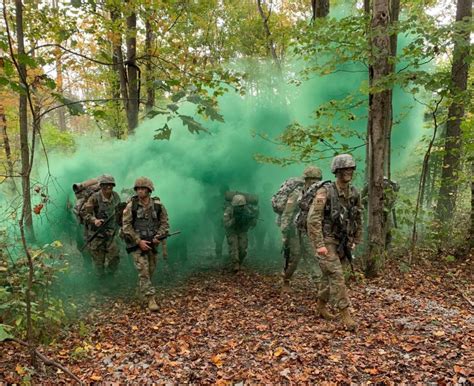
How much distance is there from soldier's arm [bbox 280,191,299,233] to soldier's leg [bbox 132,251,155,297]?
2.54 metres

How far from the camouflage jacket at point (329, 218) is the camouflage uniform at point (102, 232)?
15.0 ft

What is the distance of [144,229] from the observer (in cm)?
726

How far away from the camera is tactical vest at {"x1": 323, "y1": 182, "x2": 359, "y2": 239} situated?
5637mm

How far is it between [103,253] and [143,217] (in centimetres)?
187

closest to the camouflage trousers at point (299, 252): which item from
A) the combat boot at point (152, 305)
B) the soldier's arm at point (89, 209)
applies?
the combat boot at point (152, 305)

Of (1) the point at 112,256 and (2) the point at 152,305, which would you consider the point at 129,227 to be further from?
(1) the point at 112,256

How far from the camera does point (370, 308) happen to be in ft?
20.4

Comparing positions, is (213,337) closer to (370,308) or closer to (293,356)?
(293,356)

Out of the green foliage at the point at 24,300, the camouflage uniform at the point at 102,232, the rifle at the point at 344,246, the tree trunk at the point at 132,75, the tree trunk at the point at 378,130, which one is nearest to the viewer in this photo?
the green foliage at the point at 24,300

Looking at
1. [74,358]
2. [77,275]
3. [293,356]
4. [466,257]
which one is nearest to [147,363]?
[74,358]

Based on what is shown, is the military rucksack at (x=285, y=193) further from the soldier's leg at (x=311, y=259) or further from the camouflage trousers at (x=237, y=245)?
the camouflage trousers at (x=237, y=245)

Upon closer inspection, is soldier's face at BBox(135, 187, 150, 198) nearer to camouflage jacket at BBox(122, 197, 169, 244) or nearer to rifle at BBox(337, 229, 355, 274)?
camouflage jacket at BBox(122, 197, 169, 244)

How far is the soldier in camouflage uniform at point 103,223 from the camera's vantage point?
8.30 m

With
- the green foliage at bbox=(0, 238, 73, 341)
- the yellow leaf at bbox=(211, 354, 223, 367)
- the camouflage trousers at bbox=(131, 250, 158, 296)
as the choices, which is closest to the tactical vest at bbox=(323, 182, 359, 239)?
the yellow leaf at bbox=(211, 354, 223, 367)
